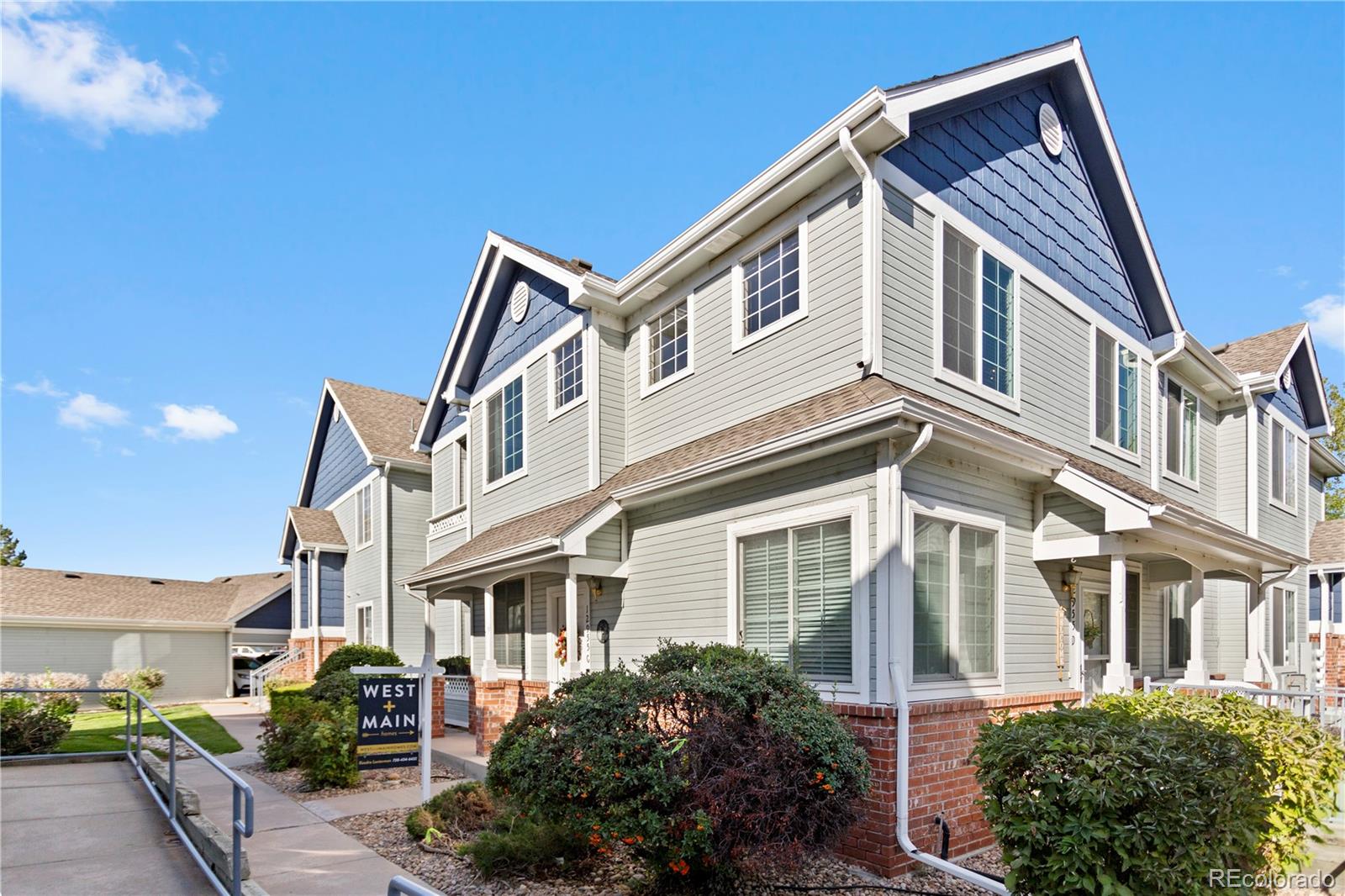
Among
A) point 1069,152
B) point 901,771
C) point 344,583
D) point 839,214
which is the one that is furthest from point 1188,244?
point 344,583

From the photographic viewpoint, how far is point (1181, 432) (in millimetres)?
14742

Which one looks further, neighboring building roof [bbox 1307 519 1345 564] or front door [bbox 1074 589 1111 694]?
neighboring building roof [bbox 1307 519 1345 564]

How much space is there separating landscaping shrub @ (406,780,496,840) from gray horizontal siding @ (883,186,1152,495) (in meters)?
6.28

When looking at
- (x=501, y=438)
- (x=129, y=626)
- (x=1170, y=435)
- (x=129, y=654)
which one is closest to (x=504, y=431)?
(x=501, y=438)

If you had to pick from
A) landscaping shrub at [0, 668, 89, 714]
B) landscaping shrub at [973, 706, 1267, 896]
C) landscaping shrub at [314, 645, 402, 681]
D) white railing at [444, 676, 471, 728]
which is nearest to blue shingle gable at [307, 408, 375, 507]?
landscaping shrub at [314, 645, 402, 681]

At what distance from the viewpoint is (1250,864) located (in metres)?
5.49

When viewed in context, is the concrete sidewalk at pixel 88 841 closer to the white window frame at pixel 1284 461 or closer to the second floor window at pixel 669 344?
the second floor window at pixel 669 344

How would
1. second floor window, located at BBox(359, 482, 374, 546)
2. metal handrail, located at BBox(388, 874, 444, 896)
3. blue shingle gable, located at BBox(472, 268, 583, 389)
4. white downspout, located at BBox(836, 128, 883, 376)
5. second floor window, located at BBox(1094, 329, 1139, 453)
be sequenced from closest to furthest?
metal handrail, located at BBox(388, 874, 444, 896)
white downspout, located at BBox(836, 128, 883, 376)
second floor window, located at BBox(1094, 329, 1139, 453)
blue shingle gable, located at BBox(472, 268, 583, 389)
second floor window, located at BBox(359, 482, 374, 546)

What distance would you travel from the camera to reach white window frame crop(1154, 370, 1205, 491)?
13.9 meters

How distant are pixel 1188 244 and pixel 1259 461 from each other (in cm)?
469

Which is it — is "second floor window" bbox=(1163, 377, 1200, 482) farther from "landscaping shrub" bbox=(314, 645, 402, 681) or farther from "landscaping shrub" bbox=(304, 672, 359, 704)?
"landscaping shrub" bbox=(314, 645, 402, 681)

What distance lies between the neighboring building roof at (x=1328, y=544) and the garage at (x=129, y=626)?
3170cm

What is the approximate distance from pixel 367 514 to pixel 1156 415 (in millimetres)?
20076

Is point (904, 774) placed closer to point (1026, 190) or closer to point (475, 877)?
point (475, 877)
